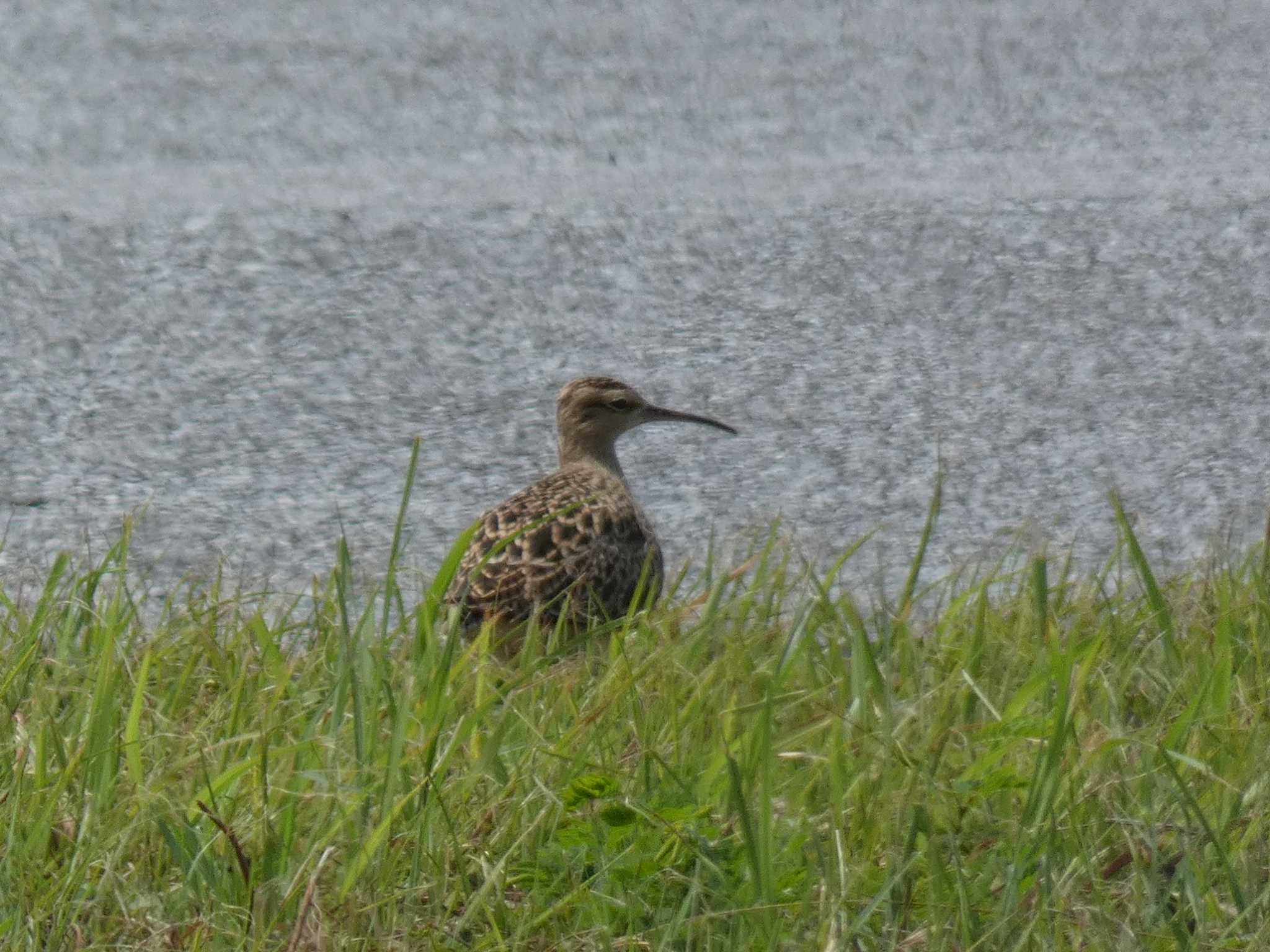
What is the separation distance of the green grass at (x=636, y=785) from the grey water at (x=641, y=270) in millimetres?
1193

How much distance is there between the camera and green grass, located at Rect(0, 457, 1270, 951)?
368cm

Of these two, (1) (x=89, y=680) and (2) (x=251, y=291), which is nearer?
(1) (x=89, y=680)

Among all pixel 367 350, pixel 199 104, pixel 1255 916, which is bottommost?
pixel 1255 916

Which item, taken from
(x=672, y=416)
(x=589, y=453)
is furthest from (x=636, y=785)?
(x=672, y=416)

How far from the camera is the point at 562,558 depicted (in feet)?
18.5

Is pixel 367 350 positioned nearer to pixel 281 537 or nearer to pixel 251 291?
pixel 251 291

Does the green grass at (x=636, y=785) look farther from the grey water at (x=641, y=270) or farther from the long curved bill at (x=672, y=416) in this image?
the long curved bill at (x=672, y=416)

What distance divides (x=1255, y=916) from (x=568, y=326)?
4.29 m

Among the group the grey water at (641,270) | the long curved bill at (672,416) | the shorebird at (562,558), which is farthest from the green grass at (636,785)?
the long curved bill at (672,416)

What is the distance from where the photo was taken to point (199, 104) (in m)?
9.30

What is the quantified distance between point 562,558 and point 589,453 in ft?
2.72

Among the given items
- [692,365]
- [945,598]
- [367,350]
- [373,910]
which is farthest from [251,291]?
[373,910]

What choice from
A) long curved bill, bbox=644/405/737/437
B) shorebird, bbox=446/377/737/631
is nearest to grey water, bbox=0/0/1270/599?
long curved bill, bbox=644/405/737/437

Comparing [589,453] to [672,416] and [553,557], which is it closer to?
[672,416]
